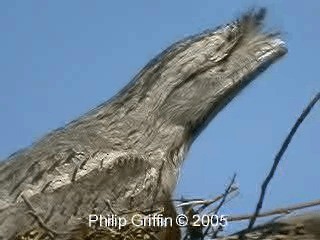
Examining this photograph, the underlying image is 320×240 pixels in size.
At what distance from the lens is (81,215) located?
194 cm

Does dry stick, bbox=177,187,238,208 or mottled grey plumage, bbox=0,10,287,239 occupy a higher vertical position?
mottled grey plumage, bbox=0,10,287,239

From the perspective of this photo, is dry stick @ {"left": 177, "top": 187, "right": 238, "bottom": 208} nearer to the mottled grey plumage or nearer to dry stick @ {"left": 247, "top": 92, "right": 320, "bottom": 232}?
the mottled grey plumage

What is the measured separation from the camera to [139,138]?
7.26 feet

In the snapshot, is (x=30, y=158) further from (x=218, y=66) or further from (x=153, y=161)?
(x=218, y=66)

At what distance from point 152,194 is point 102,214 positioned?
0.62 ft

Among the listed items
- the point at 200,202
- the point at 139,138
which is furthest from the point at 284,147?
the point at 139,138

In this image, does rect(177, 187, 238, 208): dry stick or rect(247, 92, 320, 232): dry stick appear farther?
rect(177, 187, 238, 208): dry stick

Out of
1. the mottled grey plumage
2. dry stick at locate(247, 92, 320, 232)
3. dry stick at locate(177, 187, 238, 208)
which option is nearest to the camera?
dry stick at locate(247, 92, 320, 232)

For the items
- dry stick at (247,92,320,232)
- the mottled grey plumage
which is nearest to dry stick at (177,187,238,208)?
the mottled grey plumage

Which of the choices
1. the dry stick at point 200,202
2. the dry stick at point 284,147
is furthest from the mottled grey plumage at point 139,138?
the dry stick at point 284,147

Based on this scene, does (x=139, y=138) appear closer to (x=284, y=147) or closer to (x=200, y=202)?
(x=200, y=202)

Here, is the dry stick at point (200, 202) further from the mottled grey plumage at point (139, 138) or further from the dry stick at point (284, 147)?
the dry stick at point (284, 147)

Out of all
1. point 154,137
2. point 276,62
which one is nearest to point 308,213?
point 154,137

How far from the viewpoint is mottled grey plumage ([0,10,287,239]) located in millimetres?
1950
